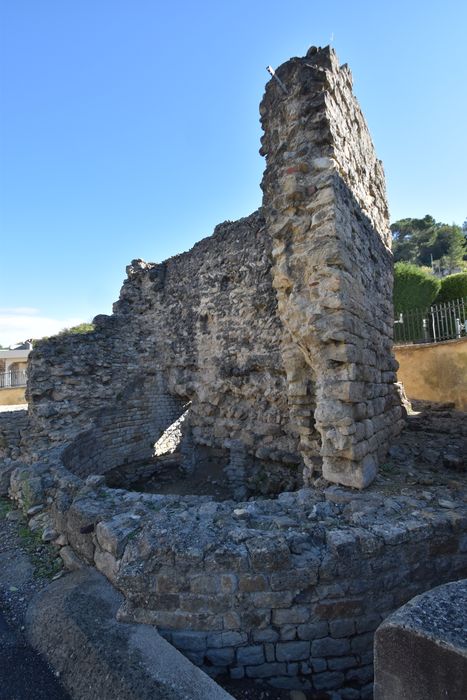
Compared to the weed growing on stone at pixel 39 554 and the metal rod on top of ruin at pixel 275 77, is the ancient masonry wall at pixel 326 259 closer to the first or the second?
the metal rod on top of ruin at pixel 275 77

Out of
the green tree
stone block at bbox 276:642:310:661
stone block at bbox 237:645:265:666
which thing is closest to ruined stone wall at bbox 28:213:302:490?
stone block at bbox 276:642:310:661

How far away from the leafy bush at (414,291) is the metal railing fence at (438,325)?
2567 mm

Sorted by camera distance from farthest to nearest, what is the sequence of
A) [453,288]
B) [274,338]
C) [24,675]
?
1. [453,288]
2. [274,338]
3. [24,675]

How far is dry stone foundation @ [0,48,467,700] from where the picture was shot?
2.53 m

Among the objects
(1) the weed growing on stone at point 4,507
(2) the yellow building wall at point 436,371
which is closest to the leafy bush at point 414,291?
(2) the yellow building wall at point 436,371

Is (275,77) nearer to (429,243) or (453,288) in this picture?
(453,288)

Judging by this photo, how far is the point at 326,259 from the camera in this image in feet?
12.0

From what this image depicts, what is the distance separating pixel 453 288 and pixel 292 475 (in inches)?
555

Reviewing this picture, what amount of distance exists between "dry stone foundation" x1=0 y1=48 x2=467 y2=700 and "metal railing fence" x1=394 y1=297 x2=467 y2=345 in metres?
5.44

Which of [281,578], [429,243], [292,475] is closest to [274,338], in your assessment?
[292,475]

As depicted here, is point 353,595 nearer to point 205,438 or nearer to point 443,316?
point 205,438

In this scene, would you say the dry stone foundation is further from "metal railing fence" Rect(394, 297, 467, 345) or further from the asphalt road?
"metal railing fence" Rect(394, 297, 467, 345)

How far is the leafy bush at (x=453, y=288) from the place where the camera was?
15.9m

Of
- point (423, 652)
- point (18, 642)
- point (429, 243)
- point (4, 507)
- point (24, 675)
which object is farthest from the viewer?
point (429, 243)
